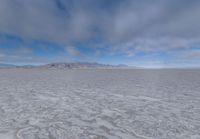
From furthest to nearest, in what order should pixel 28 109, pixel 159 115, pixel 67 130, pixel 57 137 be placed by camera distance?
pixel 28 109 < pixel 159 115 < pixel 67 130 < pixel 57 137

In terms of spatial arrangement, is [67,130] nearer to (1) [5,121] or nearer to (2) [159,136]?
(1) [5,121]

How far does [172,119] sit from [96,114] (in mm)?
2000

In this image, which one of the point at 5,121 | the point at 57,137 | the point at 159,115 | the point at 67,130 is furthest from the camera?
the point at 159,115

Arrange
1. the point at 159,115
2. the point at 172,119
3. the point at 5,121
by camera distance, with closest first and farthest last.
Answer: the point at 5,121 < the point at 172,119 < the point at 159,115

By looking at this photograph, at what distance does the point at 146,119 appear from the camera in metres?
3.34

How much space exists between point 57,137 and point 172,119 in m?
2.81

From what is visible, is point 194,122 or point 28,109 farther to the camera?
point 28,109

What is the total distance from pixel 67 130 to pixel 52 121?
0.66 metres

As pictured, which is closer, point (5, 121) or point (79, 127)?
point (79, 127)

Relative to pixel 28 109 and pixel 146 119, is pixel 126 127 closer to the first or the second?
pixel 146 119

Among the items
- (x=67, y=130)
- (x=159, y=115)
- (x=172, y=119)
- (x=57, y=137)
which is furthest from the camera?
(x=159, y=115)

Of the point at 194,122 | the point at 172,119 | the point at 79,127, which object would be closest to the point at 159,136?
the point at 172,119

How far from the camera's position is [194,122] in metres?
3.15

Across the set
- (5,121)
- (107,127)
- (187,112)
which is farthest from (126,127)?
(5,121)
